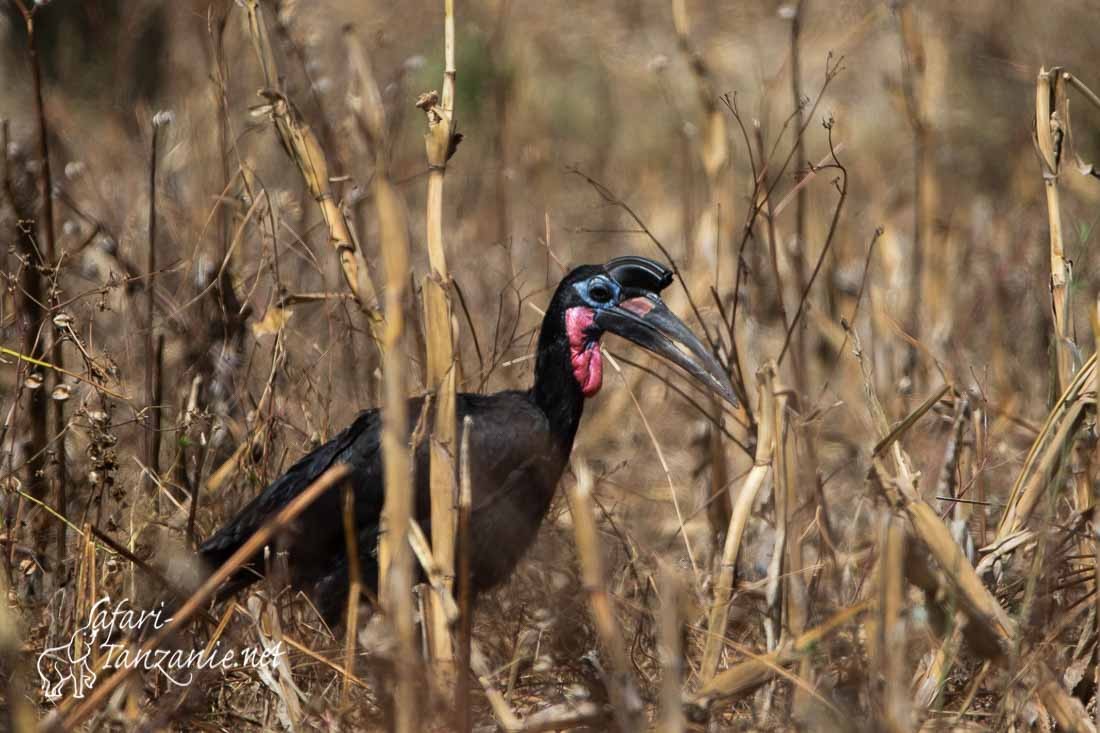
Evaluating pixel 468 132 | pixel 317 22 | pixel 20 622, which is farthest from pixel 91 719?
pixel 317 22

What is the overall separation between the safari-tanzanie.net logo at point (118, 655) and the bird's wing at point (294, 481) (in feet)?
0.94

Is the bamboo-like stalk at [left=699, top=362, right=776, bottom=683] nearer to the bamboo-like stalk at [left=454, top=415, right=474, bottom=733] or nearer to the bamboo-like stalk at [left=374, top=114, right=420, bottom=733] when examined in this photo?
the bamboo-like stalk at [left=454, top=415, right=474, bottom=733]

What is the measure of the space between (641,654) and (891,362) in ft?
6.41

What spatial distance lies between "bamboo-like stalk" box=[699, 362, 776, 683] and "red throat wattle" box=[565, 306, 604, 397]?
111 cm

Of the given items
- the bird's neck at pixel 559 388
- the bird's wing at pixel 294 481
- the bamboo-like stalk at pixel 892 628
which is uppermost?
the bamboo-like stalk at pixel 892 628

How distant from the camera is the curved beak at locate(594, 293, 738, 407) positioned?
3342mm

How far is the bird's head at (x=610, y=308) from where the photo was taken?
354 cm

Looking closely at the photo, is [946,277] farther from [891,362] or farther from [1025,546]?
[1025,546]

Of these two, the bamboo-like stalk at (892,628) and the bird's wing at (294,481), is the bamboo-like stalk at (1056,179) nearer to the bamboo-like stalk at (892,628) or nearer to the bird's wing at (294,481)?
the bamboo-like stalk at (892,628)

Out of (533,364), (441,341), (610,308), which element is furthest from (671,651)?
(533,364)

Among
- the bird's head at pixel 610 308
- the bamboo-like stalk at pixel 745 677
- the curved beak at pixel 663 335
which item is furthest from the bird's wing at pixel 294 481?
the bamboo-like stalk at pixel 745 677

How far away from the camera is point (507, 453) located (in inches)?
136

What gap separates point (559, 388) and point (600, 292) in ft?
0.90

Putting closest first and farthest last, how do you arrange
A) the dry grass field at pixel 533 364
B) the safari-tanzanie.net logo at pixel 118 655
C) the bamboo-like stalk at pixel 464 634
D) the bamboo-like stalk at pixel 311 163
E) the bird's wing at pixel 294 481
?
the bamboo-like stalk at pixel 464 634 < the dry grass field at pixel 533 364 < the bamboo-like stalk at pixel 311 163 < the safari-tanzanie.net logo at pixel 118 655 < the bird's wing at pixel 294 481
